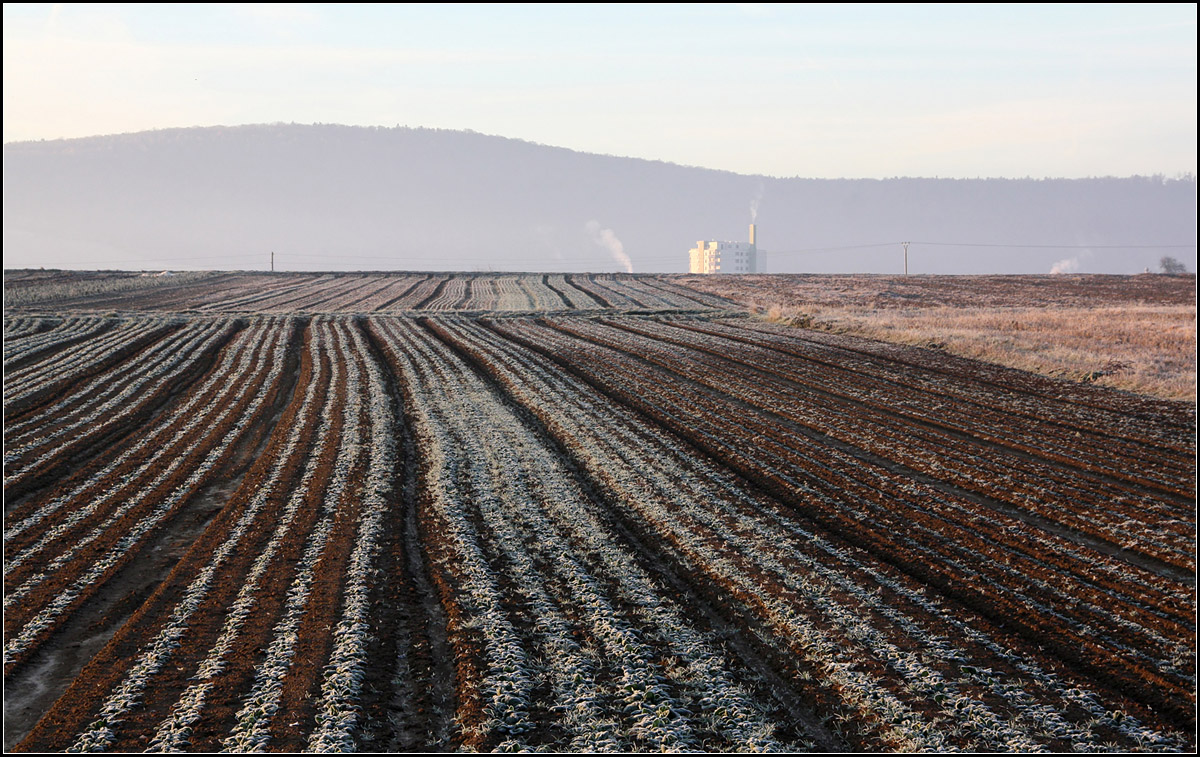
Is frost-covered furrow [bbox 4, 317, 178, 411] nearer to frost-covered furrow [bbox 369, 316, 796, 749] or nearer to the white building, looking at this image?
frost-covered furrow [bbox 369, 316, 796, 749]

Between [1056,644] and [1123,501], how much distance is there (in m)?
6.26

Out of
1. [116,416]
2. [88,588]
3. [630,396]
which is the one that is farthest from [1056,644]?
[116,416]

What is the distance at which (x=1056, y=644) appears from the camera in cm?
911

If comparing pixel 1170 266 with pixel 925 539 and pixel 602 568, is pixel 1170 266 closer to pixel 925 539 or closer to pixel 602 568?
pixel 925 539

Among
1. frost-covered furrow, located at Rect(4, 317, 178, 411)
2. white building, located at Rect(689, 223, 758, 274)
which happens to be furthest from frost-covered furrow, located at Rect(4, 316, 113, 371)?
white building, located at Rect(689, 223, 758, 274)

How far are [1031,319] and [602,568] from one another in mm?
37744

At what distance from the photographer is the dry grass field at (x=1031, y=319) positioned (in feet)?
89.6

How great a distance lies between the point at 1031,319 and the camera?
41844 millimetres

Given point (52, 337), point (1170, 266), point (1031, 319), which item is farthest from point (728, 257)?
point (52, 337)

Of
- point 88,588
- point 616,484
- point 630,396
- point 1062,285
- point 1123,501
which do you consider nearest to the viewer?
point 88,588

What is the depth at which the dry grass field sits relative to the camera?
27297 mm

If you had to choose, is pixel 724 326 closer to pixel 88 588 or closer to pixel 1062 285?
pixel 88 588

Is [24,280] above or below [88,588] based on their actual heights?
above

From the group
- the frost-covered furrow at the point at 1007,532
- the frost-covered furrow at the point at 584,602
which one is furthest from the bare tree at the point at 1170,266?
the frost-covered furrow at the point at 584,602
